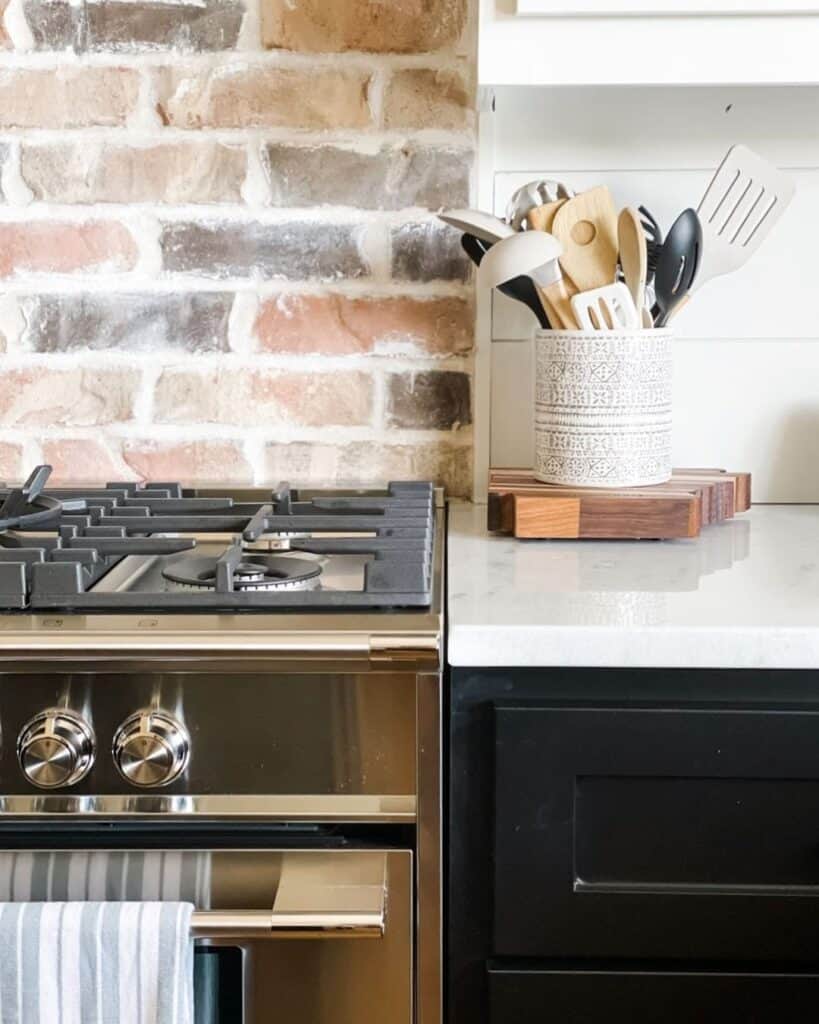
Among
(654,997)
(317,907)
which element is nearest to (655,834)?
(654,997)

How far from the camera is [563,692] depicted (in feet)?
3.35

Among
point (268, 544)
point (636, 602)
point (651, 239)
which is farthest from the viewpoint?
point (651, 239)

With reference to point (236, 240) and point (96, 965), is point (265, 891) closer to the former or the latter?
point (96, 965)

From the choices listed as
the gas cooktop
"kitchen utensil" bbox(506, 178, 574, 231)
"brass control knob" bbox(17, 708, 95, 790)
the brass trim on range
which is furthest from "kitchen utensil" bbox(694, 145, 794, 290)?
"brass control knob" bbox(17, 708, 95, 790)

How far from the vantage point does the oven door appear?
0.99 meters

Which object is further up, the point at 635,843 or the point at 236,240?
the point at 236,240

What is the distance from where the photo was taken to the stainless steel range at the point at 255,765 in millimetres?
963

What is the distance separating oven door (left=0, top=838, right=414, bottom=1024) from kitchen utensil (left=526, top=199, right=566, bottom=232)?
2.35 feet

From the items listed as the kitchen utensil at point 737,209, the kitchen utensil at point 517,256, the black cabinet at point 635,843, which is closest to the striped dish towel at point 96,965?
the black cabinet at point 635,843

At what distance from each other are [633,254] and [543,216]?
11 cm

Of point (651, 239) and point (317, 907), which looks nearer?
point (317, 907)

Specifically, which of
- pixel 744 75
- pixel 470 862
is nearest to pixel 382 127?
pixel 744 75

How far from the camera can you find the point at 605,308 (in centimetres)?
132

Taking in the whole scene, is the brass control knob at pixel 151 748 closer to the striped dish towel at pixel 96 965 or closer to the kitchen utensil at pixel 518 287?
the striped dish towel at pixel 96 965
